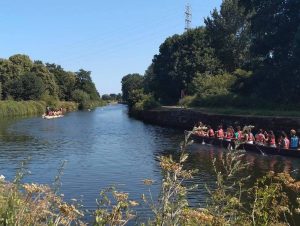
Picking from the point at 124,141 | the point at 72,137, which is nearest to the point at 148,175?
the point at 124,141

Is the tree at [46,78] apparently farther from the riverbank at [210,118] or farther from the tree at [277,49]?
the tree at [277,49]

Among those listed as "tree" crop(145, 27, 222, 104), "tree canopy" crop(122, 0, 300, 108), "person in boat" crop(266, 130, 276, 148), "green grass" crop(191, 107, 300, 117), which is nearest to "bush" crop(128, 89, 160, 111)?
"tree canopy" crop(122, 0, 300, 108)

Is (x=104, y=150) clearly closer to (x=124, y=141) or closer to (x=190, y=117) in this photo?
(x=124, y=141)

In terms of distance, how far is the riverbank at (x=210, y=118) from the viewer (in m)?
36.5

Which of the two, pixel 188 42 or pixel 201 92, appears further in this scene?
pixel 188 42

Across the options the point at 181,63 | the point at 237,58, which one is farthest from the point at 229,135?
the point at 237,58

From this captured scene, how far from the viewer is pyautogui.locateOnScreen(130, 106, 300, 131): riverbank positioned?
120ft

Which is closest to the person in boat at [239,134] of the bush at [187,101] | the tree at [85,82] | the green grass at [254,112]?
the green grass at [254,112]

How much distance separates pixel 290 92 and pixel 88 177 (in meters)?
24.3

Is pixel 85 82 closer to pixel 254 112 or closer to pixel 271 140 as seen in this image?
pixel 254 112

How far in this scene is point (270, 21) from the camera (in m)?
42.2

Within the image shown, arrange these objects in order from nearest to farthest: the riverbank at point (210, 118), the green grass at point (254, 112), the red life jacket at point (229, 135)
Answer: the red life jacket at point (229, 135) < the riverbank at point (210, 118) < the green grass at point (254, 112)

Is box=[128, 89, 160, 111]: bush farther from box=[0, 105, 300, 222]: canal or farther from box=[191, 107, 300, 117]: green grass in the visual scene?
box=[0, 105, 300, 222]: canal

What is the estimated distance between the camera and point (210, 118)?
1861 inches
